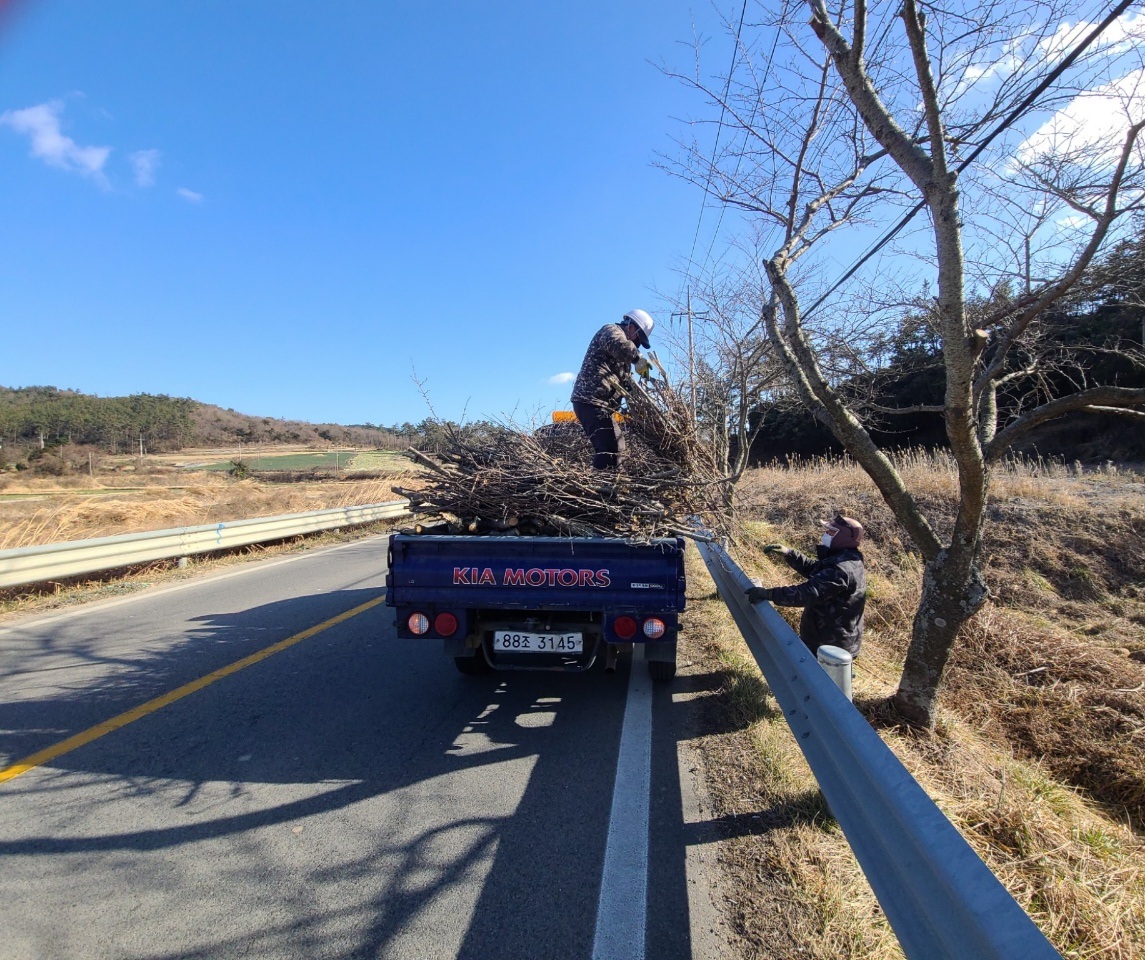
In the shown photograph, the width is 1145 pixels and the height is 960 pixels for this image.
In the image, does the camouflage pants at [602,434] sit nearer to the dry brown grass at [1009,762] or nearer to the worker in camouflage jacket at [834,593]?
the dry brown grass at [1009,762]

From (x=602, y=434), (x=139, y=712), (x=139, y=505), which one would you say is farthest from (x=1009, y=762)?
(x=139, y=505)

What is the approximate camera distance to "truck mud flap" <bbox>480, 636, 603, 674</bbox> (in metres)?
3.92

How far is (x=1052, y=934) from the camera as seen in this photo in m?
2.12

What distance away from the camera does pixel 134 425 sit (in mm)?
54531

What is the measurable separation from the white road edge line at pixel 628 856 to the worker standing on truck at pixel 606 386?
2.12 m

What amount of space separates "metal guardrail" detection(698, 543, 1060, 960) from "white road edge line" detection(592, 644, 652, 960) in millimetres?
828

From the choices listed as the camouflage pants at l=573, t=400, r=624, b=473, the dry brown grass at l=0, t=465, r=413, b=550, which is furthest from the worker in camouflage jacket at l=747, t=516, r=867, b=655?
the dry brown grass at l=0, t=465, r=413, b=550

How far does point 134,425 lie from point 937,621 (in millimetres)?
66763

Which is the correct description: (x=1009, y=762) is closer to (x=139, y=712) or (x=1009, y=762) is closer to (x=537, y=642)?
(x=537, y=642)

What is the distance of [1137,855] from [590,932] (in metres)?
2.72

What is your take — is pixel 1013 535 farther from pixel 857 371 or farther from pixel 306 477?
pixel 306 477

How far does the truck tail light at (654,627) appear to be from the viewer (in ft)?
12.1

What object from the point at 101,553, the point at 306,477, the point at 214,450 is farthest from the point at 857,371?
the point at 214,450

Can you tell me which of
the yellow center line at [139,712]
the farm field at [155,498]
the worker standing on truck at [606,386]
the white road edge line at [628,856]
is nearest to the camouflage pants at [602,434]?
the worker standing on truck at [606,386]
